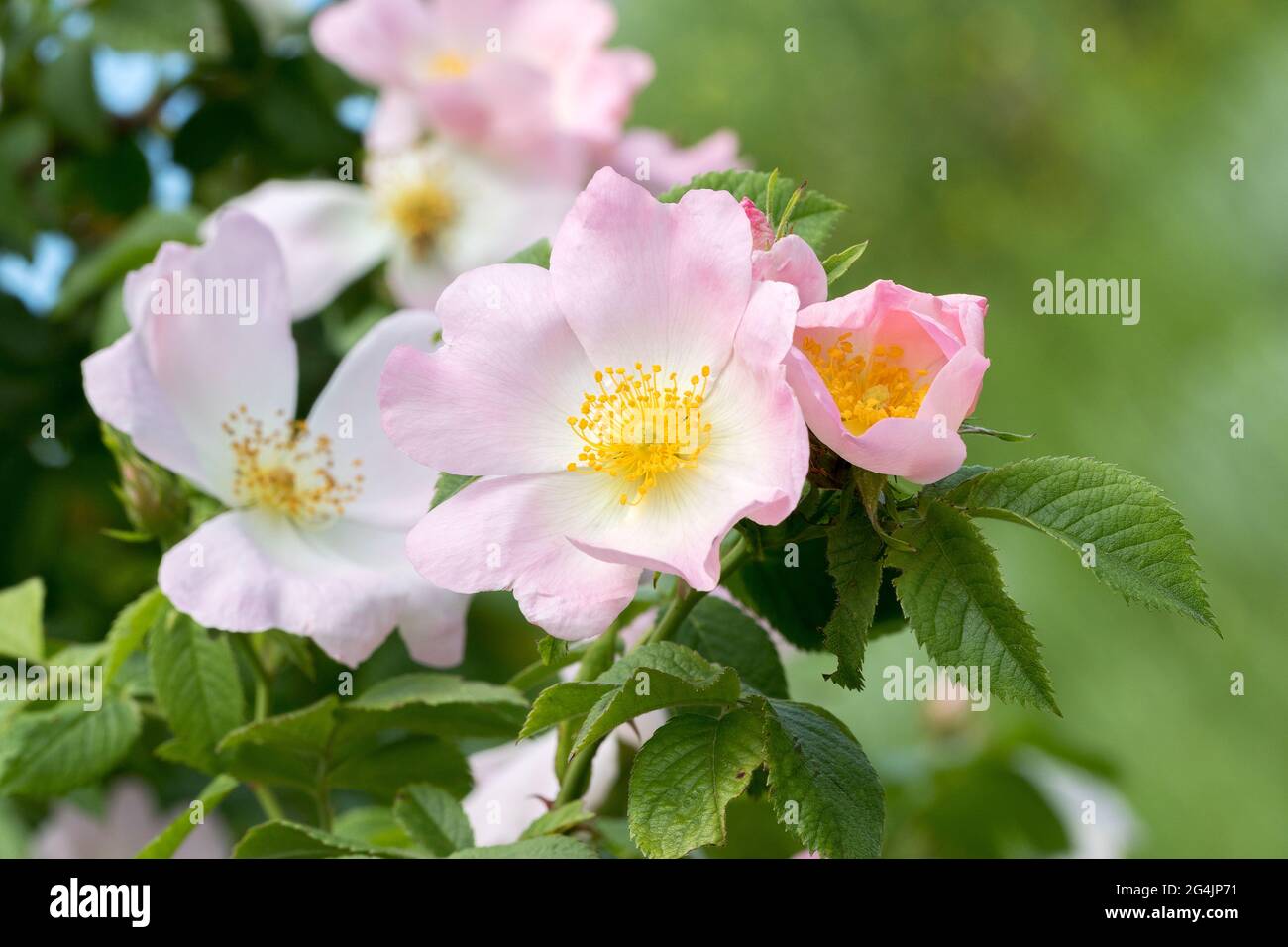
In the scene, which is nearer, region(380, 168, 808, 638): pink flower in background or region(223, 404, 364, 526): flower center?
region(380, 168, 808, 638): pink flower in background

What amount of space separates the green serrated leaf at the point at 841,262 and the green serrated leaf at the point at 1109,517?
0.25ft

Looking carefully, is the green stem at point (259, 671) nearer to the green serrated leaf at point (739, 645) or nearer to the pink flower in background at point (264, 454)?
the pink flower in background at point (264, 454)

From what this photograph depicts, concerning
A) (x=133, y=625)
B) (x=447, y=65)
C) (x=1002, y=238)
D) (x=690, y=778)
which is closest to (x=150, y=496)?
(x=133, y=625)

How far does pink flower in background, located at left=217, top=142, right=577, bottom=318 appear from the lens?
909 mm

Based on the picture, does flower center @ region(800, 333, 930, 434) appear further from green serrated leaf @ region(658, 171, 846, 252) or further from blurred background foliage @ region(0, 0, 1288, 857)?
blurred background foliage @ region(0, 0, 1288, 857)

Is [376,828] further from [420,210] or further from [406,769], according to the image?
[420,210]

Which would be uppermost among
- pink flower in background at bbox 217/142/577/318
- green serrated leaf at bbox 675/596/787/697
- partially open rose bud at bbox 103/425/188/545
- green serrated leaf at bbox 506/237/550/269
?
pink flower in background at bbox 217/142/577/318

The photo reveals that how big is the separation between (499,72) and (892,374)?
0.54 m

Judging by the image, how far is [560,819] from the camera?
460 mm

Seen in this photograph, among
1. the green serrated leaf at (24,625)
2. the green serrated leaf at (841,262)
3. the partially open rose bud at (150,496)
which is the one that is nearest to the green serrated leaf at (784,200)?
the green serrated leaf at (841,262)

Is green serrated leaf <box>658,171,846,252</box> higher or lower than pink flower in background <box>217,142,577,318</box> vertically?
lower

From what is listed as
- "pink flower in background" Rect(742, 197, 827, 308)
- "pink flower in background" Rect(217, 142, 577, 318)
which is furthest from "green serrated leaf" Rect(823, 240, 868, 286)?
"pink flower in background" Rect(217, 142, 577, 318)

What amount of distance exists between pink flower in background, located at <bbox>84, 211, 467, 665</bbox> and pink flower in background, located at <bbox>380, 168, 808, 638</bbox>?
0.10 m

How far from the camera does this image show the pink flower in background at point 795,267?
0.40 meters
